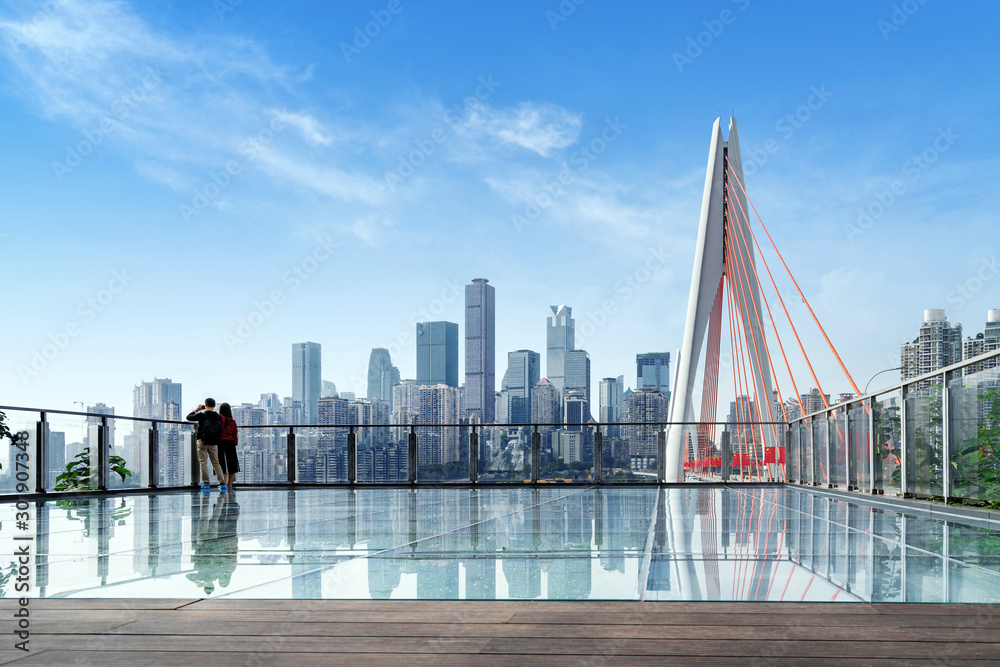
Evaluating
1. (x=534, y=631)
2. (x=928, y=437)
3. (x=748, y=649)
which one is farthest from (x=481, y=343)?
(x=748, y=649)

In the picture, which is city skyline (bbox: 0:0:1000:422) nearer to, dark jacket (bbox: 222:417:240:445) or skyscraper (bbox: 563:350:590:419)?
dark jacket (bbox: 222:417:240:445)

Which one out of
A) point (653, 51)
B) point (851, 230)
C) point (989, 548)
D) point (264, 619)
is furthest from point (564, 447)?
point (264, 619)

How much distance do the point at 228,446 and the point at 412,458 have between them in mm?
3077

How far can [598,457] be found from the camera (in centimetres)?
1333

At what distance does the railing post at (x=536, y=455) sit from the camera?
521 inches

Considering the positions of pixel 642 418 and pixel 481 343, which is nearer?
pixel 642 418

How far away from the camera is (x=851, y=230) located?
1111cm

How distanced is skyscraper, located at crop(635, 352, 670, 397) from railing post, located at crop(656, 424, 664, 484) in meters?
25.5

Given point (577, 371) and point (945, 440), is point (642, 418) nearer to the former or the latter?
point (945, 440)

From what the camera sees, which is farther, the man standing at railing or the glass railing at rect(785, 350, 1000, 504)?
the man standing at railing

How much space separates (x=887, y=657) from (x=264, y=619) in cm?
170

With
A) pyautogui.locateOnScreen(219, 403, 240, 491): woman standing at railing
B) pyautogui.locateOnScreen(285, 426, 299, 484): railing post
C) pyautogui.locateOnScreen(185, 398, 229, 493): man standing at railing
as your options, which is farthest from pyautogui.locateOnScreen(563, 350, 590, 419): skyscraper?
pyautogui.locateOnScreen(185, 398, 229, 493): man standing at railing

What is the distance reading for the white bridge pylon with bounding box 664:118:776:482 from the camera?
15.8 metres

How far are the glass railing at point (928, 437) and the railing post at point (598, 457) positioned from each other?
383cm
